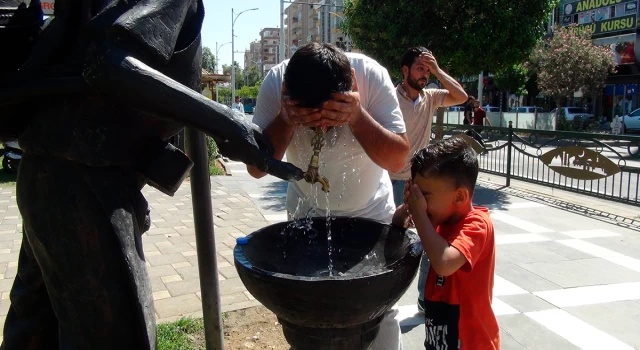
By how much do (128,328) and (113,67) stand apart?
749 mm

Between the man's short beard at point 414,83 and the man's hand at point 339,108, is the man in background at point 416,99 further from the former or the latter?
the man's hand at point 339,108

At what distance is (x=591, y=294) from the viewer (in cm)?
410

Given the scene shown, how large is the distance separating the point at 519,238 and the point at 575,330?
7.65 ft

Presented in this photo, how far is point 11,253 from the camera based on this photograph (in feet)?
16.3

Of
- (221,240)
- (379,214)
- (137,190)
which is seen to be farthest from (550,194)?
(137,190)

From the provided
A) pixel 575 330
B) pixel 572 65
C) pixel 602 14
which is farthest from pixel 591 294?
pixel 602 14

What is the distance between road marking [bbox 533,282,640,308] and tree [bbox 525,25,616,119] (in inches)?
833

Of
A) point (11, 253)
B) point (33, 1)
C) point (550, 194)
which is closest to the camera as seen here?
point (33, 1)

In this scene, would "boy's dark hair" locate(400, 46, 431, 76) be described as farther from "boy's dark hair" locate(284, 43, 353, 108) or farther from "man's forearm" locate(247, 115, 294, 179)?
"boy's dark hair" locate(284, 43, 353, 108)

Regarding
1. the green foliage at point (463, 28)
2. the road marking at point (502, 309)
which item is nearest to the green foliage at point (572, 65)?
the green foliage at point (463, 28)

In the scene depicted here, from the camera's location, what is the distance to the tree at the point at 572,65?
22.9m

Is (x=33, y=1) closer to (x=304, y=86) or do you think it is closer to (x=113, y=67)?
(x=113, y=67)

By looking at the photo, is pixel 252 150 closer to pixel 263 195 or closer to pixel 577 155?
pixel 263 195

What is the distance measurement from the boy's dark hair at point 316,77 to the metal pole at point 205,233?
0.51 m
